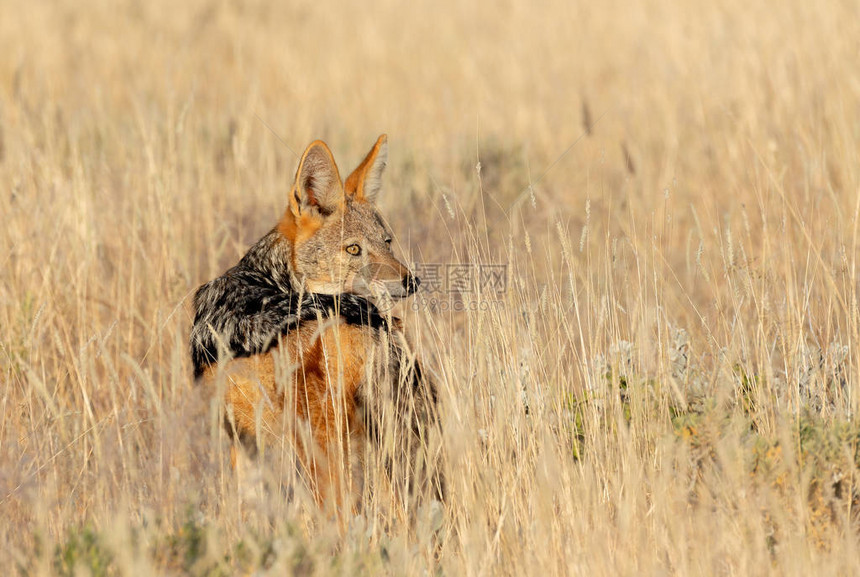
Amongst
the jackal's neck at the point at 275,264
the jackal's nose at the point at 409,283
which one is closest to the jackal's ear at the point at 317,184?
the jackal's neck at the point at 275,264

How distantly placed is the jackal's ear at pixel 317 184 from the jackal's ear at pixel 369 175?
0.77ft

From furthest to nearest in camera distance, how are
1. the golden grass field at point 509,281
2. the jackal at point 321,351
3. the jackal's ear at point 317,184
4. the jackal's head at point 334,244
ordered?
the jackal's head at point 334,244 → the jackal's ear at point 317,184 → the jackal at point 321,351 → the golden grass field at point 509,281

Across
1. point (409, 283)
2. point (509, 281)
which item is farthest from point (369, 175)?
point (509, 281)

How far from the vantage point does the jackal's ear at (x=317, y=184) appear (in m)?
4.16

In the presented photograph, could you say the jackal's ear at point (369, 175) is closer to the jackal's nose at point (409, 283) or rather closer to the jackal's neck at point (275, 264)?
the jackal's neck at point (275, 264)

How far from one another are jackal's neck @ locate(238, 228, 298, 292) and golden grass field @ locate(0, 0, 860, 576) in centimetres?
73

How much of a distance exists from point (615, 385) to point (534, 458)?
439 millimetres

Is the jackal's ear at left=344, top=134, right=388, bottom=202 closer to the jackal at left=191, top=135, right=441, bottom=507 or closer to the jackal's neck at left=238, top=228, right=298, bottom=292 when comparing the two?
the jackal at left=191, top=135, right=441, bottom=507

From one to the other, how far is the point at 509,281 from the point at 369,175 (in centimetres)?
124

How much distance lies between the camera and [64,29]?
1396 centimetres

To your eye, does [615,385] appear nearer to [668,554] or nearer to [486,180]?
[668,554]

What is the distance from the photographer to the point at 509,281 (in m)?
3.77

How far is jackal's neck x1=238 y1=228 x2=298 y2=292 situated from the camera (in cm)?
437

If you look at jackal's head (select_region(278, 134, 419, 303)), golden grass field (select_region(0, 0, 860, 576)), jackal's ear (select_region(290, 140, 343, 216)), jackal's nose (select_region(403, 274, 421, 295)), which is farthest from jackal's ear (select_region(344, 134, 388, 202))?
jackal's nose (select_region(403, 274, 421, 295))
